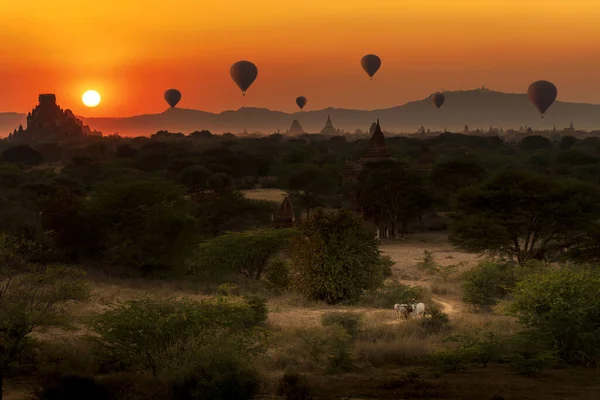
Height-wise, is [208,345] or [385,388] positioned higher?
[208,345]

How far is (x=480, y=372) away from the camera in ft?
70.1

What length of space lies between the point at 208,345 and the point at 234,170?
90.7 metres

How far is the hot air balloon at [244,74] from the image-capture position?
162 metres

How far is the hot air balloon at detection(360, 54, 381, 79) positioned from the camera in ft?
563

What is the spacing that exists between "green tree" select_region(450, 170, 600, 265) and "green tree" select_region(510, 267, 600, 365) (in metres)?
16.0

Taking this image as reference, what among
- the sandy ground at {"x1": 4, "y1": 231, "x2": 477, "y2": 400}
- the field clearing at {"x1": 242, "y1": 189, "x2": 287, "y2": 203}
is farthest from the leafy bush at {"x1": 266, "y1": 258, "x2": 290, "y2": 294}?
the field clearing at {"x1": 242, "y1": 189, "x2": 287, "y2": 203}

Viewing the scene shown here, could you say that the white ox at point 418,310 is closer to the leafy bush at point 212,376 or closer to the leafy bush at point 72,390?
the leafy bush at point 212,376

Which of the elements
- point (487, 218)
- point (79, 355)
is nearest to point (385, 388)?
point (79, 355)

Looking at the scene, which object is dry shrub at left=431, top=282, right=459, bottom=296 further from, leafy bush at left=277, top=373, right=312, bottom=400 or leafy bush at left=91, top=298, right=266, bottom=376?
leafy bush at left=277, top=373, right=312, bottom=400

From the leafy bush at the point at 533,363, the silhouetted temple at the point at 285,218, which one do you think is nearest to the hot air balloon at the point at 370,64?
the silhouetted temple at the point at 285,218

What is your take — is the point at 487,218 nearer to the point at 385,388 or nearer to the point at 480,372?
the point at 480,372

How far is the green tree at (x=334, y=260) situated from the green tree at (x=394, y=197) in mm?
25801

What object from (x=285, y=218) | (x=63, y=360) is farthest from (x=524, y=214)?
(x=63, y=360)

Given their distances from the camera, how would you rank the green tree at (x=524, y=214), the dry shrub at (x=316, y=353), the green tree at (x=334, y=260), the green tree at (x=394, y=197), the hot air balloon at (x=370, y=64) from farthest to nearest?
the hot air balloon at (x=370, y=64) < the green tree at (x=394, y=197) < the green tree at (x=524, y=214) < the green tree at (x=334, y=260) < the dry shrub at (x=316, y=353)
